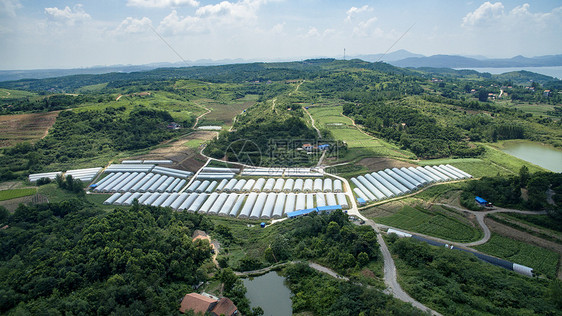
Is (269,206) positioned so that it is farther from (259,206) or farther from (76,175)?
(76,175)

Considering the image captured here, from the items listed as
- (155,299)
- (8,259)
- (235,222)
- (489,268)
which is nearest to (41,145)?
(8,259)

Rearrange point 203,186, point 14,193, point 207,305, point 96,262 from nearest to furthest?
point 207,305, point 96,262, point 14,193, point 203,186

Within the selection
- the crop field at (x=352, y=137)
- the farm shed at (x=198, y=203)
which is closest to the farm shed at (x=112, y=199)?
the farm shed at (x=198, y=203)

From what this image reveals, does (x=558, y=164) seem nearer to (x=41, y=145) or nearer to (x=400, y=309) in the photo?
(x=400, y=309)

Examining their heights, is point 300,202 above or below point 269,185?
below

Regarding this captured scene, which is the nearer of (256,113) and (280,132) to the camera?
(280,132)

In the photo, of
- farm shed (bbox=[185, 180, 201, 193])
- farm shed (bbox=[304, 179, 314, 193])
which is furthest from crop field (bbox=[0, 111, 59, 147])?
farm shed (bbox=[304, 179, 314, 193])

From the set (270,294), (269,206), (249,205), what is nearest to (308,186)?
(269,206)
